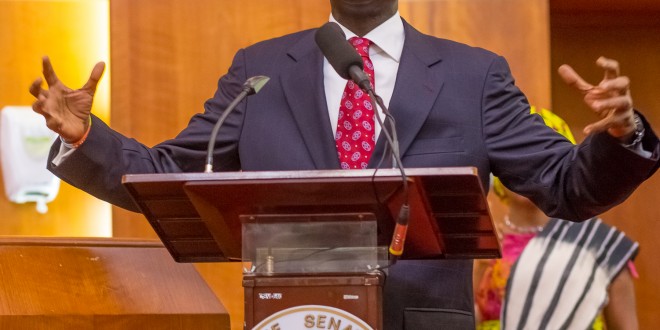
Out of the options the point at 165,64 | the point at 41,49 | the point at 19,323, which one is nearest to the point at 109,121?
the point at 165,64

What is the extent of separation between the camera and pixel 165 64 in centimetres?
460

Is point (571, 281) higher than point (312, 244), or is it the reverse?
point (312, 244)

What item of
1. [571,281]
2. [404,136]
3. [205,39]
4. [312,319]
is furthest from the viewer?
[205,39]

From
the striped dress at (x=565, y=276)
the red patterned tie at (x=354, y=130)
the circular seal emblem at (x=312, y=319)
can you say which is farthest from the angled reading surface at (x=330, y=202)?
the striped dress at (x=565, y=276)

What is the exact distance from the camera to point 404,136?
7.69 feet

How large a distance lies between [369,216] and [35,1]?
358cm

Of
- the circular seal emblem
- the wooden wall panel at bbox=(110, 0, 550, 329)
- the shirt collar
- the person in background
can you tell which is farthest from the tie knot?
the wooden wall panel at bbox=(110, 0, 550, 329)

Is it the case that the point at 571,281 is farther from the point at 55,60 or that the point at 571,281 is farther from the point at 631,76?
the point at 55,60

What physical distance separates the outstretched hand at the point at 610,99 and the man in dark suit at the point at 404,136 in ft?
0.14

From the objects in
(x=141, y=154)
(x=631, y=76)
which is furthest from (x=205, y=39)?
(x=141, y=154)

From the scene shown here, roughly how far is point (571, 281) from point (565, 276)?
0.08 ft

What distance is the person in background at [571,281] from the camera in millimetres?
3869

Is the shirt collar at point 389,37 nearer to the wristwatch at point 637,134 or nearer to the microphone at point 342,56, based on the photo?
the microphone at point 342,56

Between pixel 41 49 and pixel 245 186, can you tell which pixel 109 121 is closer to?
pixel 41 49
